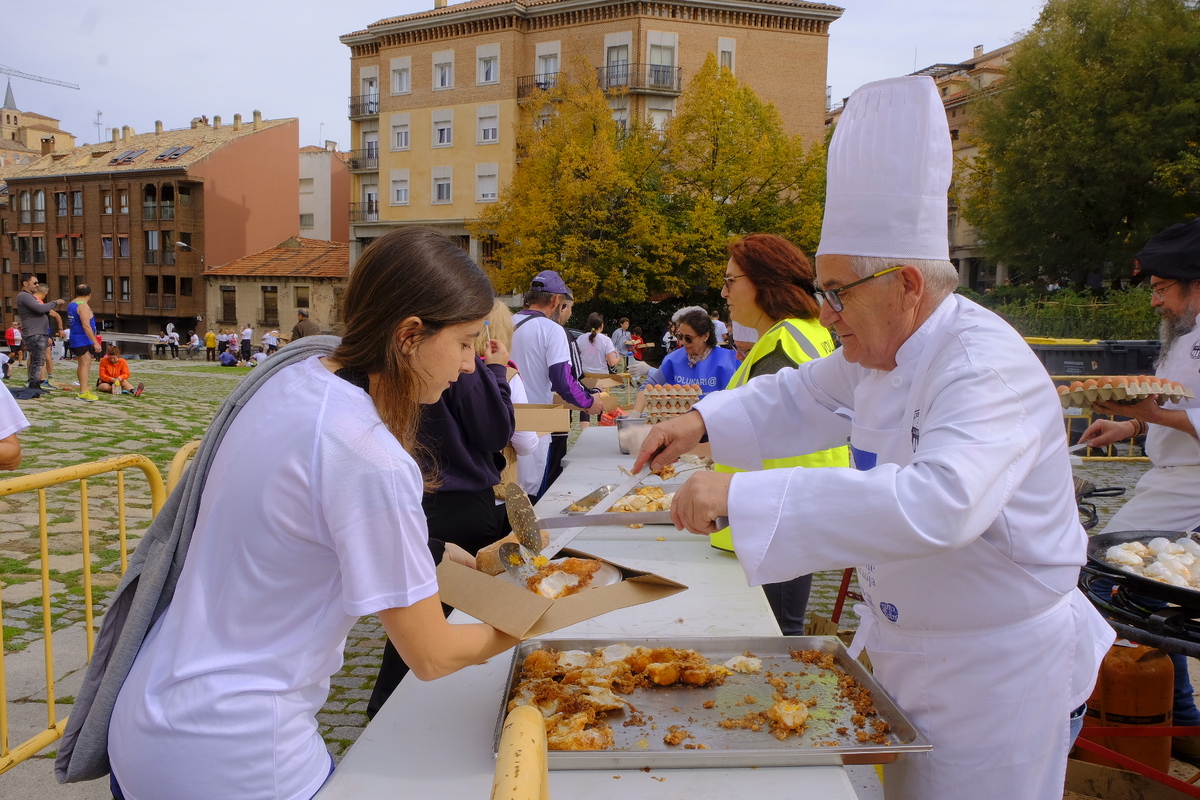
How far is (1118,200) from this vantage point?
24.9 meters

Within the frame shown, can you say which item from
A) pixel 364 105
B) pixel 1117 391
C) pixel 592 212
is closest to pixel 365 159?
pixel 364 105

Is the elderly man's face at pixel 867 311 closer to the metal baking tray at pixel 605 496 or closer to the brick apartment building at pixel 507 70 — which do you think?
the metal baking tray at pixel 605 496

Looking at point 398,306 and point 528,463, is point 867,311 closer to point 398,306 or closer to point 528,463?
point 398,306

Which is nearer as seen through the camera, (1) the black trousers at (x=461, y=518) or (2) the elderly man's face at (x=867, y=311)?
(2) the elderly man's face at (x=867, y=311)

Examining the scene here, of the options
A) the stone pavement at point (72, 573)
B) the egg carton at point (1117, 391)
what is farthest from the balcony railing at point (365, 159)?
the egg carton at point (1117, 391)

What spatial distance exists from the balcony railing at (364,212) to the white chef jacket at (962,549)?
4166 cm

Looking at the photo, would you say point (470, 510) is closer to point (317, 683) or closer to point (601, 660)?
point (601, 660)

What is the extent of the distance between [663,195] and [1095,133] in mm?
13674

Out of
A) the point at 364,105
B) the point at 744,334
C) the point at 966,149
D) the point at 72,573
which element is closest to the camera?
the point at 744,334

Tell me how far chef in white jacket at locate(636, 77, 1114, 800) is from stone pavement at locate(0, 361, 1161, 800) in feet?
8.70

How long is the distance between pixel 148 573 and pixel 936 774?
1.54 m

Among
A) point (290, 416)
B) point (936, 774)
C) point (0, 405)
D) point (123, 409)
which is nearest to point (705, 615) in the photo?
point (936, 774)

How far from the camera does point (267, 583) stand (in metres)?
1.44

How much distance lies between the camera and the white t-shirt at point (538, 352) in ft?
20.3
